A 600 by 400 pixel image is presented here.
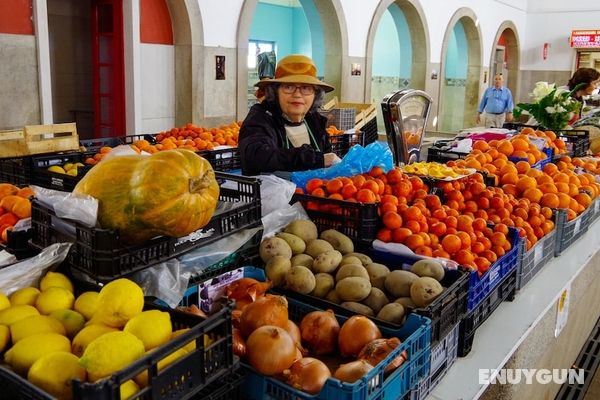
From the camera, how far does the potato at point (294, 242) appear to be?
2.06m

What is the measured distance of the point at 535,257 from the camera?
2.53 meters

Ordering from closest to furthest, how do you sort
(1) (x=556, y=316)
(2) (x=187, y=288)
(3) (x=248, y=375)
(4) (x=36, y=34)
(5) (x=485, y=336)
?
(3) (x=248, y=375) → (2) (x=187, y=288) → (5) (x=485, y=336) → (1) (x=556, y=316) → (4) (x=36, y=34)

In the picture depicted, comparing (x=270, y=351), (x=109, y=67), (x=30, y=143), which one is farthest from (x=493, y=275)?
(x=109, y=67)

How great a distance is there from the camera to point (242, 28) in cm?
720

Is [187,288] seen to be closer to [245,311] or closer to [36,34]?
[245,311]

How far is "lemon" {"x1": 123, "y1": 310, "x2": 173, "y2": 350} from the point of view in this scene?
1.17 metres

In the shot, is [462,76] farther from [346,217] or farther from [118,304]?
[118,304]

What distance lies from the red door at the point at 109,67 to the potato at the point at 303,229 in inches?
189

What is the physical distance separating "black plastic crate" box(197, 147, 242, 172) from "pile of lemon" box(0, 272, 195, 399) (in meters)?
2.41

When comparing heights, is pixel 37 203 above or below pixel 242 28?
below

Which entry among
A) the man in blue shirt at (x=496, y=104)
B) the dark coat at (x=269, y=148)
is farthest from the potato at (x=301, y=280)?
the man in blue shirt at (x=496, y=104)

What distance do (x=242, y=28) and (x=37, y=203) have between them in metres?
5.95

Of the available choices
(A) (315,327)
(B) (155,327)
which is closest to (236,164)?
(A) (315,327)

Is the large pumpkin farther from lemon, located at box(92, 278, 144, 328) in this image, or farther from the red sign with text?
the red sign with text
